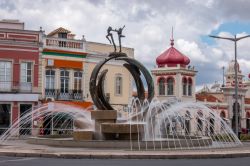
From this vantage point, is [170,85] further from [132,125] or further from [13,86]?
[132,125]

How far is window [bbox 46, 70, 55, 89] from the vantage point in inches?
1757

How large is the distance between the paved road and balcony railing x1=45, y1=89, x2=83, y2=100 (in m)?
27.1

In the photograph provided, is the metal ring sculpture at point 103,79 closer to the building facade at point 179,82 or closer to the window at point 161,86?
the building facade at point 179,82

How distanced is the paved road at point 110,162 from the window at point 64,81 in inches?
1099

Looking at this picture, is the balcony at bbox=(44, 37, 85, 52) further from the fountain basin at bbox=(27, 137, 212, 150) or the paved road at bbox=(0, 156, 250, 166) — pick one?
the paved road at bbox=(0, 156, 250, 166)

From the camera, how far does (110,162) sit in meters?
16.3

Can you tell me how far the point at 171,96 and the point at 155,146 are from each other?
4839cm

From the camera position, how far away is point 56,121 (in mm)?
44875

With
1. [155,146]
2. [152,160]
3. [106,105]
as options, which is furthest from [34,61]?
[152,160]

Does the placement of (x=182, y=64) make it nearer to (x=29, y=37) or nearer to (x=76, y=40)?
(x=76, y=40)

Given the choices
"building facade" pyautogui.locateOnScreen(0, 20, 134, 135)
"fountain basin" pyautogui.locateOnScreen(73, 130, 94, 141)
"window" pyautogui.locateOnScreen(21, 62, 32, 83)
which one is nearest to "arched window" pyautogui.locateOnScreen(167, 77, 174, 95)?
"building facade" pyautogui.locateOnScreen(0, 20, 134, 135)

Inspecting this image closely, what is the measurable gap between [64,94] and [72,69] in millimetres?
2437

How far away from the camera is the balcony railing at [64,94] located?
4453cm

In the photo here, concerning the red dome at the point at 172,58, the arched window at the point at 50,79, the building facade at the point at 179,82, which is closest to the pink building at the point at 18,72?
the arched window at the point at 50,79
